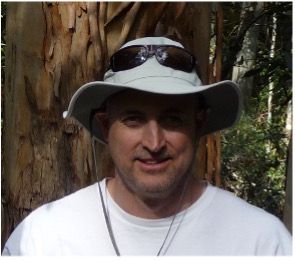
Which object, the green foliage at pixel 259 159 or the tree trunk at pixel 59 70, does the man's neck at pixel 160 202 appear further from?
the green foliage at pixel 259 159

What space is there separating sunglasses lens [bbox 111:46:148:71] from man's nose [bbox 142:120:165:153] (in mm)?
155

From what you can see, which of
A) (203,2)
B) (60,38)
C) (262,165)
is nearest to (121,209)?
Result: (60,38)

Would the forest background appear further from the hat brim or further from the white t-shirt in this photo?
the white t-shirt

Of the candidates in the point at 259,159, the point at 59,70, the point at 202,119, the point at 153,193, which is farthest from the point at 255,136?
the point at 153,193

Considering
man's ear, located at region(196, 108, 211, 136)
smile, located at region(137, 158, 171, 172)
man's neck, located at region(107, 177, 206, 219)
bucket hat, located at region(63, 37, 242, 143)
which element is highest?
bucket hat, located at region(63, 37, 242, 143)

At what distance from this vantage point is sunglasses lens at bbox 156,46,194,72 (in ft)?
4.55

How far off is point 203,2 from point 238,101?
1.66ft

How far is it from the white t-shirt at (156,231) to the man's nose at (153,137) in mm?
176

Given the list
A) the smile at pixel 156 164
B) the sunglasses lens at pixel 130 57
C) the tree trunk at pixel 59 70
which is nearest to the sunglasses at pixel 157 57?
the sunglasses lens at pixel 130 57

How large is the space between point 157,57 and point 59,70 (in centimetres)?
49

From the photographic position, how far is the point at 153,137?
51.0 inches

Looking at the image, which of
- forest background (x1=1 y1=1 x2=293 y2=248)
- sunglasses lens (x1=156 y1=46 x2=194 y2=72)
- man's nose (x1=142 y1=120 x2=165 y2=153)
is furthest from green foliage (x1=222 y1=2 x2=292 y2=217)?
man's nose (x1=142 y1=120 x2=165 y2=153)

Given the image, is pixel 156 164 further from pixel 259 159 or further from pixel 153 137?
pixel 259 159

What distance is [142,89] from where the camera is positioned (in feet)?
4.26
